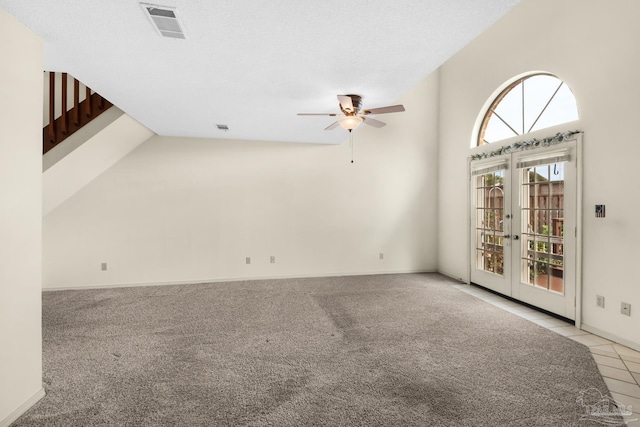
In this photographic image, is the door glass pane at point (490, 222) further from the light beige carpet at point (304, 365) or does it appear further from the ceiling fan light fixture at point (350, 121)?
the ceiling fan light fixture at point (350, 121)

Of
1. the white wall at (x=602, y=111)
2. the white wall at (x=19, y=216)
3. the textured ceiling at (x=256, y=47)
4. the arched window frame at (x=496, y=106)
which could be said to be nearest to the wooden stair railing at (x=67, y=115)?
the textured ceiling at (x=256, y=47)

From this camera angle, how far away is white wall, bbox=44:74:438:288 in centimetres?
529

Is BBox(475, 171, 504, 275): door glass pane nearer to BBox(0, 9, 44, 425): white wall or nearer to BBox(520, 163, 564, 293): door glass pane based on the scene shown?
BBox(520, 163, 564, 293): door glass pane

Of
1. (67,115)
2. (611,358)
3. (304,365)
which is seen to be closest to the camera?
(304,365)

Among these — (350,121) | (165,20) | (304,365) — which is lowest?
(304,365)

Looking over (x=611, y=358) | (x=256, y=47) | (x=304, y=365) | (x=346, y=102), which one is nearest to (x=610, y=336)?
(x=611, y=358)

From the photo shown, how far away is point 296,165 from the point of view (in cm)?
595

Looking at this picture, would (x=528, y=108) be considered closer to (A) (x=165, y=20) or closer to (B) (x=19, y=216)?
(A) (x=165, y=20)

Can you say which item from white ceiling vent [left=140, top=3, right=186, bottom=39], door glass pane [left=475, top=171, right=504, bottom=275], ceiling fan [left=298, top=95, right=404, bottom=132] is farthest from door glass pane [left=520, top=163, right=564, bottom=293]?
white ceiling vent [left=140, top=3, right=186, bottom=39]

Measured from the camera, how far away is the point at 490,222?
5004 millimetres

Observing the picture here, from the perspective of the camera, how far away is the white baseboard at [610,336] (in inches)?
120

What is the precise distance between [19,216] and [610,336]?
4.97m

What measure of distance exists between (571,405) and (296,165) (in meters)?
4.78

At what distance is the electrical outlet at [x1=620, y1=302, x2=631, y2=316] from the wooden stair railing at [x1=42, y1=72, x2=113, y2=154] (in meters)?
6.01
